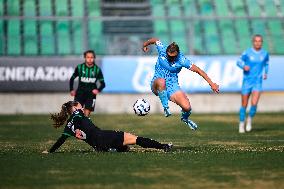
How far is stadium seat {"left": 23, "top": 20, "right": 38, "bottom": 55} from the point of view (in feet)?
102

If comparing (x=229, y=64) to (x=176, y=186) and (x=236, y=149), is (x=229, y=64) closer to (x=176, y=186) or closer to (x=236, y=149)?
(x=236, y=149)

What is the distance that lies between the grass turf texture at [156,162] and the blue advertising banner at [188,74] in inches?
309

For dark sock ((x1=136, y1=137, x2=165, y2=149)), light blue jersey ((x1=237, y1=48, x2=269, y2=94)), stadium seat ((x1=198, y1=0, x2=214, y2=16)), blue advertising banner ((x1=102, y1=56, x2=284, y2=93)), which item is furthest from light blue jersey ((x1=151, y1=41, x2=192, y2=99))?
stadium seat ((x1=198, y1=0, x2=214, y2=16))

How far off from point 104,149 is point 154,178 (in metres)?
3.40

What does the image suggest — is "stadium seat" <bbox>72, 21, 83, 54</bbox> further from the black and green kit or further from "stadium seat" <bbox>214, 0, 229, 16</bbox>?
the black and green kit

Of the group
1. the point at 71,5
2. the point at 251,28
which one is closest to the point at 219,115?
the point at 251,28

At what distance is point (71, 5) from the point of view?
107ft

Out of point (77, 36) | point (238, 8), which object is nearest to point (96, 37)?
point (77, 36)

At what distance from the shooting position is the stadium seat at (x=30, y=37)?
31.2 metres

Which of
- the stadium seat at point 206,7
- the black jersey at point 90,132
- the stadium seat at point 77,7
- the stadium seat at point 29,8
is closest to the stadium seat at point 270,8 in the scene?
the stadium seat at point 206,7

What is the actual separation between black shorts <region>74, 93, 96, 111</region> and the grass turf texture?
1272 millimetres

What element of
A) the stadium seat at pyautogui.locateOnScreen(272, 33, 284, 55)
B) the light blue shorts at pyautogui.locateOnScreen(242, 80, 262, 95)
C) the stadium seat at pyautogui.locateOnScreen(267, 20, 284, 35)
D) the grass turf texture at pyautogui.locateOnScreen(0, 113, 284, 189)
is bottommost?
the grass turf texture at pyautogui.locateOnScreen(0, 113, 284, 189)

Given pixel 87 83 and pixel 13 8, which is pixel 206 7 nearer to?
pixel 13 8

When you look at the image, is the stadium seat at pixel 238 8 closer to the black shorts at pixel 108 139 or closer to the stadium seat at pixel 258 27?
the stadium seat at pixel 258 27
